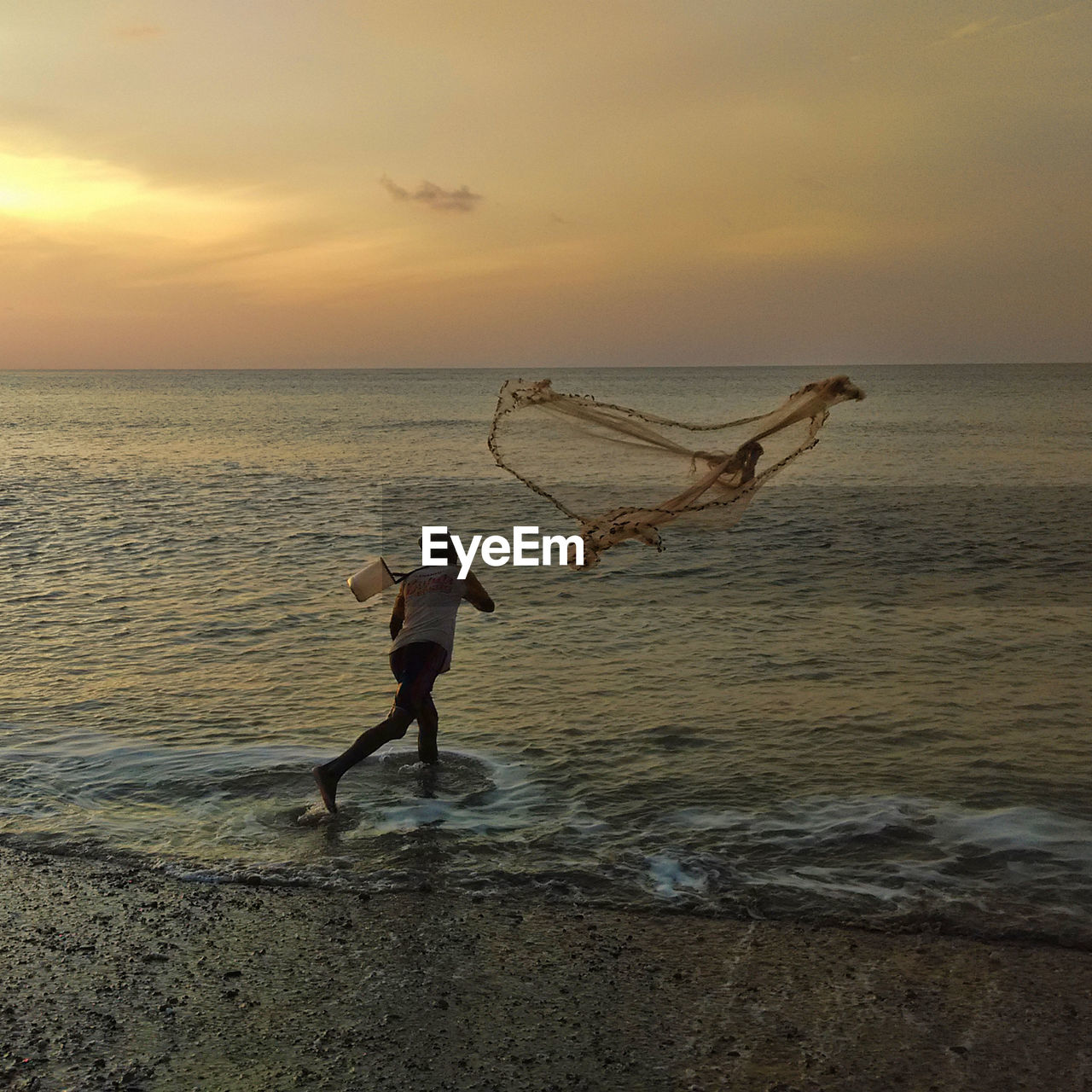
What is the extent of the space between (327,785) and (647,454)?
331 centimetres

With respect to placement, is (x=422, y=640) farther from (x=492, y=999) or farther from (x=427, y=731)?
(x=492, y=999)

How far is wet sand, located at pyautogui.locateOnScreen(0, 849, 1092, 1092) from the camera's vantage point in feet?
12.8

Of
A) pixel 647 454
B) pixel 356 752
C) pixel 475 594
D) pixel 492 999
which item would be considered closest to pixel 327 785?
pixel 356 752

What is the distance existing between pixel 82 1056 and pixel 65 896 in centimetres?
158

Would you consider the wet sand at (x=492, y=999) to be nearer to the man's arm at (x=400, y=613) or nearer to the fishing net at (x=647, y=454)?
the man's arm at (x=400, y=613)

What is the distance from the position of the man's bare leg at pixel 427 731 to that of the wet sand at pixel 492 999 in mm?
1908

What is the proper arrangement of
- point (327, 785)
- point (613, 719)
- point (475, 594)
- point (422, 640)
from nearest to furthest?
point (327, 785) < point (422, 640) < point (475, 594) < point (613, 719)

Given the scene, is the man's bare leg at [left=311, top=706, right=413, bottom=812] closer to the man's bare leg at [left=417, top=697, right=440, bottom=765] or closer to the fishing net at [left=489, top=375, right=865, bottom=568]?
the man's bare leg at [left=417, top=697, right=440, bottom=765]

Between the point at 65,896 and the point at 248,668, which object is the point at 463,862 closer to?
the point at 65,896

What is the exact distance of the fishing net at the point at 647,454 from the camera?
23.2 feet

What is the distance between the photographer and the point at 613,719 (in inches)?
342

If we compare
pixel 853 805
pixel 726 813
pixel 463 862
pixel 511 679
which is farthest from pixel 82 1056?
pixel 511 679

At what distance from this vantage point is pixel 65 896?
538cm

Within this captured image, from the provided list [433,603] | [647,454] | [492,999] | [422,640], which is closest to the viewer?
[492,999]
